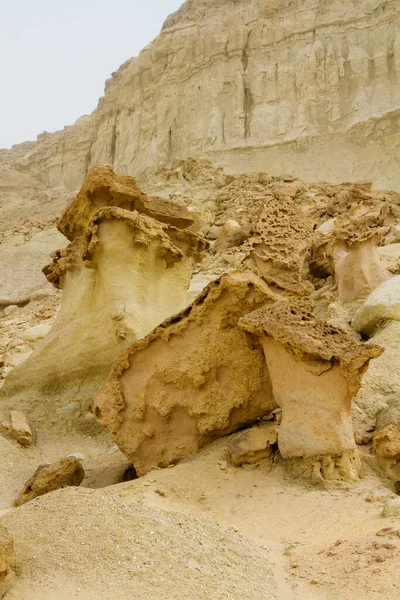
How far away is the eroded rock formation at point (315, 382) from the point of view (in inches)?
123

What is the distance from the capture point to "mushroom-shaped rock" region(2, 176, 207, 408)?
5184 mm

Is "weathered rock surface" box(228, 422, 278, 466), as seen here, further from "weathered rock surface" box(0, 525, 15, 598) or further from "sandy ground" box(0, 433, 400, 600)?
"weathered rock surface" box(0, 525, 15, 598)

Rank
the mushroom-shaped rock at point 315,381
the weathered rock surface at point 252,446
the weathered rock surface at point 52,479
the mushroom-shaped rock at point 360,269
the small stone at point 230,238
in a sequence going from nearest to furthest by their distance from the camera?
the mushroom-shaped rock at point 315,381 → the weathered rock surface at point 252,446 → the weathered rock surface at point 52,479 → the mushroom-shaped rock at point 360,269 → the small stone at point 230,238

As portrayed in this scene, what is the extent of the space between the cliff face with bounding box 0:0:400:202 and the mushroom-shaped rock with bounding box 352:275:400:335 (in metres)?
13.5

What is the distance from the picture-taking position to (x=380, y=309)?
4.95 m

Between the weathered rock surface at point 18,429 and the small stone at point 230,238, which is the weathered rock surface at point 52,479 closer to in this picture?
the weathered rock surface at point 18,429

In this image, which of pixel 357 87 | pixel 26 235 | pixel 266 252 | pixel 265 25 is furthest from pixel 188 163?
pixel 266 252

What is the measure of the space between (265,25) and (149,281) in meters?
20.6

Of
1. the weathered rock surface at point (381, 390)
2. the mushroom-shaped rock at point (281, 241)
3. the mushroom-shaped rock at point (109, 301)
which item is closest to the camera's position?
the weathered rock surface at point (381, 390)

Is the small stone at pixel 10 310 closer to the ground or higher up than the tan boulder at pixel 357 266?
closer to the ground

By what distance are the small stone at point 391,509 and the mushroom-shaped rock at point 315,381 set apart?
56 cm

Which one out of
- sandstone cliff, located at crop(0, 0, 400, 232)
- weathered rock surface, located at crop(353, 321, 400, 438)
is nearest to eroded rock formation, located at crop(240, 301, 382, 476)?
weathered rock surface, located at crop(353, 321, 400, 438)

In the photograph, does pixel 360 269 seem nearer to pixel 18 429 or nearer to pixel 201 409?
pixel 201 409

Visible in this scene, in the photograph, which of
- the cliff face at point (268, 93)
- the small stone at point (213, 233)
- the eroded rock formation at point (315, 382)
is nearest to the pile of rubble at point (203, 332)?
the eroded rock formation at point (315, 382)
